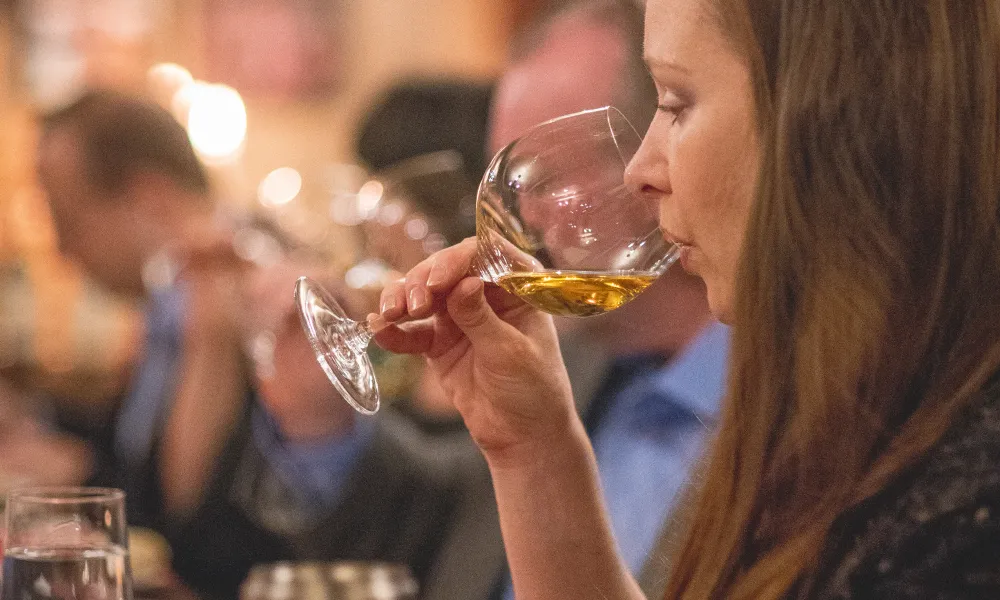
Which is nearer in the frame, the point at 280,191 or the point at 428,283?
the point at 428,283

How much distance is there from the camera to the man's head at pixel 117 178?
3.20 meters

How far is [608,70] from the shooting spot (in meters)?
1.81

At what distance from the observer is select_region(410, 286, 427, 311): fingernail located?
947 millimetres

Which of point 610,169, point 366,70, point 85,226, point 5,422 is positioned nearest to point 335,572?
point 610,169

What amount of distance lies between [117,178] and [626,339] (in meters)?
1.97

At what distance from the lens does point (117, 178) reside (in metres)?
3.29

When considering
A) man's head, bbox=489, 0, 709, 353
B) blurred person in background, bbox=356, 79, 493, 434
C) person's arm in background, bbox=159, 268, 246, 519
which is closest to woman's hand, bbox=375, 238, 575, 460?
blurred person in background, bbox=356, 79, 493, 434

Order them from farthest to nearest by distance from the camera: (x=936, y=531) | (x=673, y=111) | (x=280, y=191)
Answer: (x=280, y=191), (x=673, y=111), (x=936, y=531)

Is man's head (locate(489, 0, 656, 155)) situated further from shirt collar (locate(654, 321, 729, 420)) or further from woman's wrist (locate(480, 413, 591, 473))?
woman's wrist (locate(480, 413, 591, 473))

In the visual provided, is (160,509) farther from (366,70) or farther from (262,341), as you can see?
(366,70)

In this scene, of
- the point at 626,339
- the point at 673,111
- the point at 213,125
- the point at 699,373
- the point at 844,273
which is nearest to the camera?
the point at 844,273

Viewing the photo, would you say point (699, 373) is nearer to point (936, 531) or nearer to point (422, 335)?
point (422, 335)

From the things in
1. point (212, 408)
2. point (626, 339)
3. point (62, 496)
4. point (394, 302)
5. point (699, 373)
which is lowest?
point (212, 408)

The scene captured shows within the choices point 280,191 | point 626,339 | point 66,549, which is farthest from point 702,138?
point 280,191
